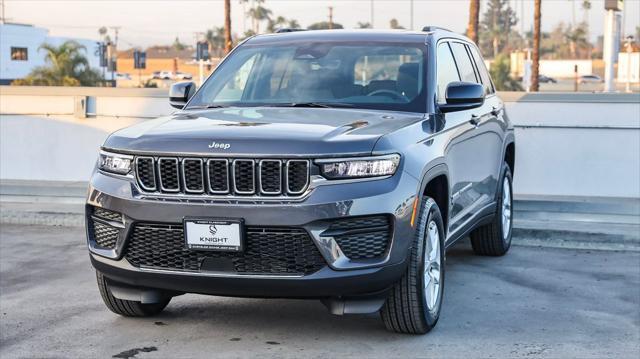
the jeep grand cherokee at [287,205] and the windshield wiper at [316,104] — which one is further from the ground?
the windshield wiper at [316,104]

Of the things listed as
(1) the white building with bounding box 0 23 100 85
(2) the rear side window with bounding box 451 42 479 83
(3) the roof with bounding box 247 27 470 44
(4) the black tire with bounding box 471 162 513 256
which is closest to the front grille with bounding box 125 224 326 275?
(3) the roof with bounding box 247 27 470 44

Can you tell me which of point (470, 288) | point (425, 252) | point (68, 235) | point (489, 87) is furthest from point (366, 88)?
point (68, 235)

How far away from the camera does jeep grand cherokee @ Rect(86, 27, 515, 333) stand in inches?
209

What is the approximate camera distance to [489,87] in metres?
8.90

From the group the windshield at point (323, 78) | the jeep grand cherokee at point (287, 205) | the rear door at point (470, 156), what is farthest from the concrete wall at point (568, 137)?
the jeep grand cherokee at point (287, 205)

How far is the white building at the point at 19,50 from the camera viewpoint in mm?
96688

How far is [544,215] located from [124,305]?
562 centimetres

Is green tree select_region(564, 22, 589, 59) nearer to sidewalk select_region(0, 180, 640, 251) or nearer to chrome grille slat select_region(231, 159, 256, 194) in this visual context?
sidewalk select_region(0, 180, 640, 251)

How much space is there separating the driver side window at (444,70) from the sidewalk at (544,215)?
271cm

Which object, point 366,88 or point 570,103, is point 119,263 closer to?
point 366,88

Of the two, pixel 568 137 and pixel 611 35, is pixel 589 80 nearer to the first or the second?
pixel 611 35

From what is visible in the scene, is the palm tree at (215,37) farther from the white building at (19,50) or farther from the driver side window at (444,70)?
the driver side window at (444,70)

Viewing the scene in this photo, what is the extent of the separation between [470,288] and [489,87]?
2.17 metres

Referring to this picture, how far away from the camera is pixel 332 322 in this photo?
20.7 ft
